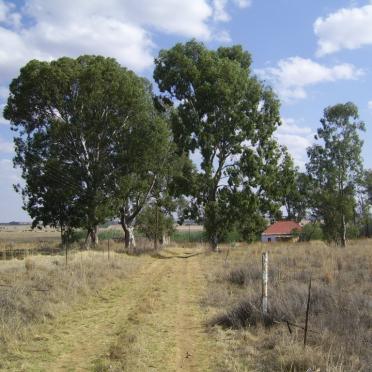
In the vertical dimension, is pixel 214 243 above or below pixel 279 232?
above

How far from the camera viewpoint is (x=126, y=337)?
9.73 m

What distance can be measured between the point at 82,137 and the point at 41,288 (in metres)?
25.8

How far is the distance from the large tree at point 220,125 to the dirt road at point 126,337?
23.8 m

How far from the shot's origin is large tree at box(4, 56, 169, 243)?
37938 millimetres

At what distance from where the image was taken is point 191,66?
129 feet

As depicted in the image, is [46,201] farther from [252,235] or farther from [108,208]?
[252,235]

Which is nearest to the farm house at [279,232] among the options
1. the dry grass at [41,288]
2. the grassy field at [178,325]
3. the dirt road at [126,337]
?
the dry grass at [41,288]

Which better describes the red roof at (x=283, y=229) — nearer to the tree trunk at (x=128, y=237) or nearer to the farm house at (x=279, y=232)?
the farm house at (x=279, y=232)

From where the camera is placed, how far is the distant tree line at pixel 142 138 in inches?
1508

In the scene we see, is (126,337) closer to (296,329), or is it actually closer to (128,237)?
(296,329)

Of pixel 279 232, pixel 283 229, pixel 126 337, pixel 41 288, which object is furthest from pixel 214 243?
pixel 283 229

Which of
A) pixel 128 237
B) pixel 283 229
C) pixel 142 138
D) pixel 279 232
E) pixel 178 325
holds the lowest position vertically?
pixel 178 325

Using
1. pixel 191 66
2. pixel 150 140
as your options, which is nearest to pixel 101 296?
pixel 150 140

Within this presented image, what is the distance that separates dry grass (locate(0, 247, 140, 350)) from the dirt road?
0.40 meters
